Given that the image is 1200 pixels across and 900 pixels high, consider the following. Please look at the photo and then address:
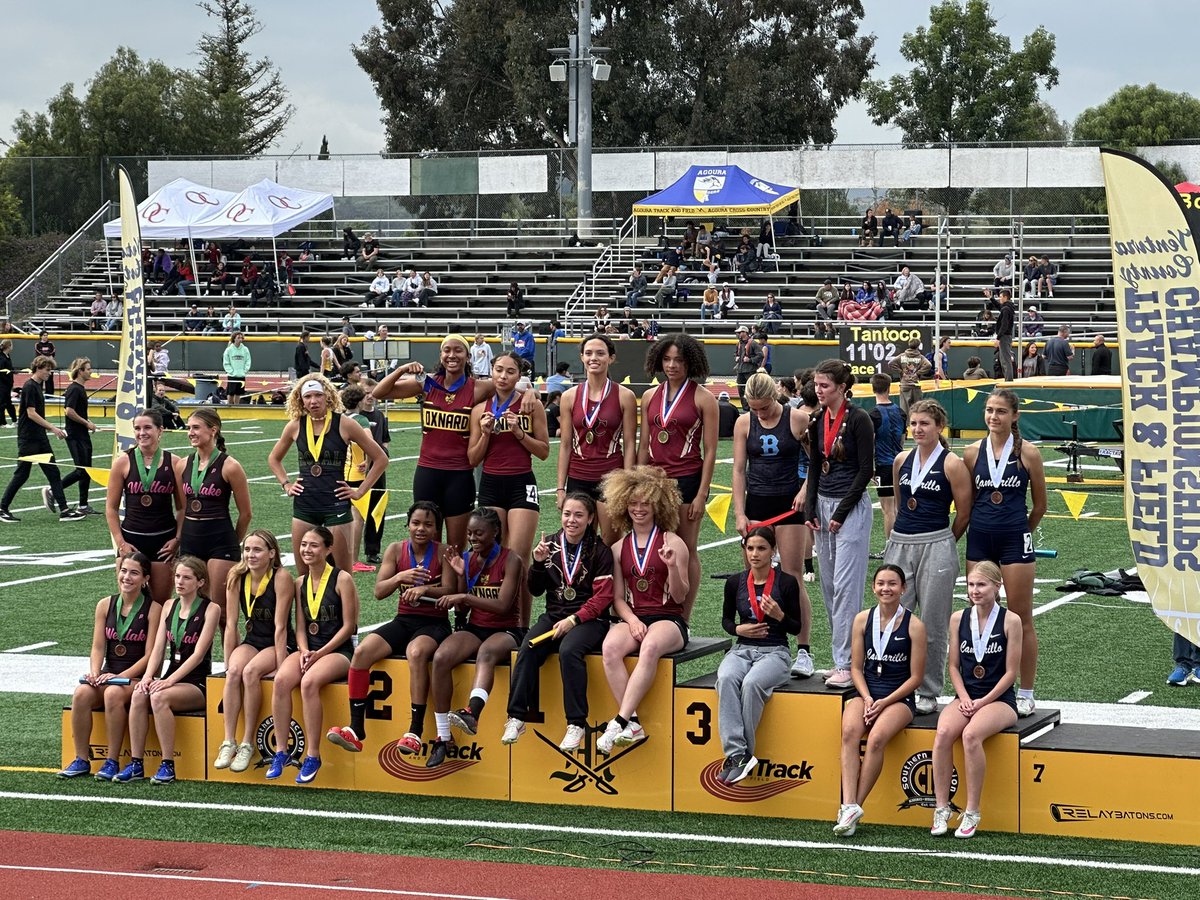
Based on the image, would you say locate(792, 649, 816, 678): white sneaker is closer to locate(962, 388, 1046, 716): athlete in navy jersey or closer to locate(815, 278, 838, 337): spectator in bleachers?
locate(962, 388, 1046, 716): athlete in navy jersey

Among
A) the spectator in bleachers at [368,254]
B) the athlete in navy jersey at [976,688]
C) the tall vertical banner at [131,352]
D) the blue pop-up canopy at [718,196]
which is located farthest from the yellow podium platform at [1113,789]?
the spectator in bleachers at [368,254]

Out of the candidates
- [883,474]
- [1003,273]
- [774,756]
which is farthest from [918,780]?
[1003,273]

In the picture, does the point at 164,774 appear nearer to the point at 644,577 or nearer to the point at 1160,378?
the point at 644,577

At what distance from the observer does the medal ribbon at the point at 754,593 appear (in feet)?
26.5

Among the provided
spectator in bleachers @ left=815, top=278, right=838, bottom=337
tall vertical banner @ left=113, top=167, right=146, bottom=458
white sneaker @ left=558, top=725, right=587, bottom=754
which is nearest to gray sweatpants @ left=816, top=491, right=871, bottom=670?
white sneaker @ left=558, top=725, right=587, bottom=754

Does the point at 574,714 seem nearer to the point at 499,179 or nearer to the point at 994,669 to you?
the point at 994,669

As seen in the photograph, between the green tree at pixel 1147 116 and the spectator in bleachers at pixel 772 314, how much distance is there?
1371 inches

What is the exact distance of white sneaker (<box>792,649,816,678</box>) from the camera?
28.3 ft

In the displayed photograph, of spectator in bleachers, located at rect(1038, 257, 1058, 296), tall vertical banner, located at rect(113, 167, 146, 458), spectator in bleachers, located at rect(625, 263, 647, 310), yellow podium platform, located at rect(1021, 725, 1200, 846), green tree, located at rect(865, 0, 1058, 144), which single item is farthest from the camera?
green tree, located at rect(865, 0, 1058, 144)

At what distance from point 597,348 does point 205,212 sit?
35.9 meters

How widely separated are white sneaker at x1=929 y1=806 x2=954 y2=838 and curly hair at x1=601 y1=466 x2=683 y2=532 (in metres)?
2.01

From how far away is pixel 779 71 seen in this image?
56.5 meters

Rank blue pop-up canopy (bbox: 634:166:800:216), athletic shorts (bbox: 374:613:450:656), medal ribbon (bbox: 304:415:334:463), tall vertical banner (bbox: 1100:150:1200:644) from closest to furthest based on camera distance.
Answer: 1. athletic shorts (bbox: 374:613:450:656)
2. tall vertical banner (bbox: 1100:150:1200:644)
3. medal ribbon (bbox: 304:415:334:463)
4. blue pop-up canopy (bbox: 634:166:800:216)

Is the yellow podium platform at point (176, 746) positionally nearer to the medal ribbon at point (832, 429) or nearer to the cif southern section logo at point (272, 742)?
the cif southern section logo at point (272, 742)
